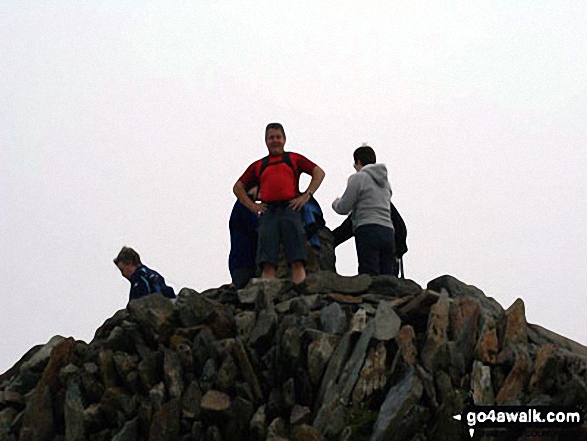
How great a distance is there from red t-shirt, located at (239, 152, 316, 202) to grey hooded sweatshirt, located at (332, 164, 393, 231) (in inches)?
29.2

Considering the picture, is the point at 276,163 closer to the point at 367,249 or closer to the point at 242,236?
the point at 242,236

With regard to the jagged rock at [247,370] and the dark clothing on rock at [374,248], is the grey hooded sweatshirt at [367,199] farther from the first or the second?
the jagged rock at [247,370]

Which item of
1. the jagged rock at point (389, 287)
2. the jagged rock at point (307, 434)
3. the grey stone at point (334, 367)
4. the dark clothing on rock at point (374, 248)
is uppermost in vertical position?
the dark clothing on rock at point (374, 248)

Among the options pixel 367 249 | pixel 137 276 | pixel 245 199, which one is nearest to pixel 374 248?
pixel 367 249

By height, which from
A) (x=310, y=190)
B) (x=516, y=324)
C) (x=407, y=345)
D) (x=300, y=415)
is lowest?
(x=300, y=415)

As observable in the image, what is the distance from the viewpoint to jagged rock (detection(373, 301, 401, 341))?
14.3m

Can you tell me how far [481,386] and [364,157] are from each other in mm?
4486

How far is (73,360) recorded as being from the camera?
1612cm

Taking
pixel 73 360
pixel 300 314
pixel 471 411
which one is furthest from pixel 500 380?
pixel 73 360

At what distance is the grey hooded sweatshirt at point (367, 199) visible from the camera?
16.4 m

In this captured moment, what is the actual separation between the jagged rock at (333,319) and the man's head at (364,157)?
2.57 meters

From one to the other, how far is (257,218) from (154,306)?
7.77 feet

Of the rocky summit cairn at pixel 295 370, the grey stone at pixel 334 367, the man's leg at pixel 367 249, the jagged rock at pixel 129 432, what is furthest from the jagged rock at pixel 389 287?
the jagged rock at pixel 129 432

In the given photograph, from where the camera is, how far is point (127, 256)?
16.4 meters
